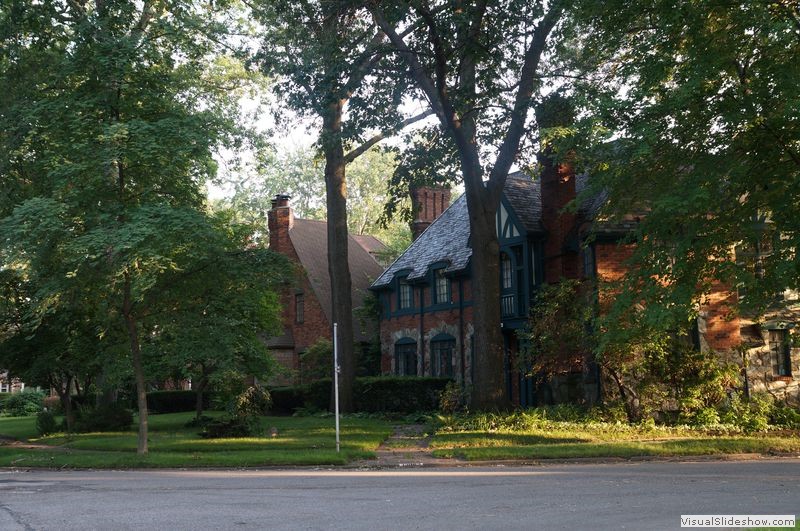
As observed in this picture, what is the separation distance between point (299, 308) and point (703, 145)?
29.2 metres

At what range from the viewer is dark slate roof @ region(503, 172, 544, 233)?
29.9 m

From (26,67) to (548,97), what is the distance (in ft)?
48.0

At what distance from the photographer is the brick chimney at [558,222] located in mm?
28266

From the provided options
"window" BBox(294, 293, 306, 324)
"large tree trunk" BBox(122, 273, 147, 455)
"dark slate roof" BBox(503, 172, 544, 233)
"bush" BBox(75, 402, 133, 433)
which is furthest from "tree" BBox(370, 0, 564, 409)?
"window" BBox(294, 293, 306, 324)

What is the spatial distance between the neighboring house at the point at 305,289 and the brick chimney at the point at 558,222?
1460 cm

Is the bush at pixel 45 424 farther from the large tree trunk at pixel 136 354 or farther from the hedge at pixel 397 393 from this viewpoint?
the large tree trunk at pixel 136 354

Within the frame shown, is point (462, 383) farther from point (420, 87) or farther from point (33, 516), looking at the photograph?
point (33, 516)

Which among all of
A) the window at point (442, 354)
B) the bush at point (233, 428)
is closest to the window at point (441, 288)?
the window at point (442, 354)

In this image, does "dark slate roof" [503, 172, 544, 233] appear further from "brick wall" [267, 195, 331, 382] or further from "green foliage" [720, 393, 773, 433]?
"brick wall" [267, 195, 331, 382]

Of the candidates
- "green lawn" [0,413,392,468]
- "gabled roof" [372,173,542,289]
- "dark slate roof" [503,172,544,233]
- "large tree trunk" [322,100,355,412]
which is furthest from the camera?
"large tree trunk" [322,100,355,412]

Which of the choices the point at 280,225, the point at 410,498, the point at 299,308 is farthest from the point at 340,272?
the point at 410,498

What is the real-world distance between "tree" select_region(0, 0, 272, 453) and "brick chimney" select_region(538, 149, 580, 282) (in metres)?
11.9

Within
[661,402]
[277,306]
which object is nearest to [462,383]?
[277,306]

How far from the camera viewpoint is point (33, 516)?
428 inches
